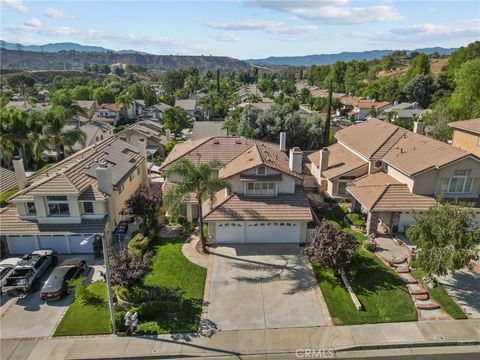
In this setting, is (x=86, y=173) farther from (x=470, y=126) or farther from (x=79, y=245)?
(x=470, y=126)

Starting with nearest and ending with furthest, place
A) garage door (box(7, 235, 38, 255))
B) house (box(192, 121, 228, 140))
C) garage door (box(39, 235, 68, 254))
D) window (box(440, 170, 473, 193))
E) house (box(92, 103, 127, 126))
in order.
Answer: garage door (box(7, 235, 38, 255)) < garage door (box(39, 235, 68, 254)) < window (box(440, 170, 473, 193)) < house (box(192, 121, 228, 140)) < house (box(92, 103, 127, 126))

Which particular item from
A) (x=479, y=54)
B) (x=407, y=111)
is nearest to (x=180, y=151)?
(x=407, y=111)

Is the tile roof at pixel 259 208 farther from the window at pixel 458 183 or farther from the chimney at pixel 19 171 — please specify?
the chimney at pixel 19 171

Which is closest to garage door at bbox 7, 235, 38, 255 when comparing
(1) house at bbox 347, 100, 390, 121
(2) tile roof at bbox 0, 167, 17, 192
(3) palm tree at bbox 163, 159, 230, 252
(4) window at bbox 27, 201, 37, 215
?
(4) window at bbox 27, 201, 37, 215

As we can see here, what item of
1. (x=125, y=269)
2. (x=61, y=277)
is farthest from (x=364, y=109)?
(x=61, y=277)

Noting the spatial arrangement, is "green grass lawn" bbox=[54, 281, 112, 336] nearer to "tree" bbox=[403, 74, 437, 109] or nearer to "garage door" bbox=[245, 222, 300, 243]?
"garage door" bbox=[245, 222, 300, 243]

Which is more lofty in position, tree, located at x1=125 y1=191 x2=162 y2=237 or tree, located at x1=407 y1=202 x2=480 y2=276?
tree, located at x1=407 y1=202 x2=480 y2=276
